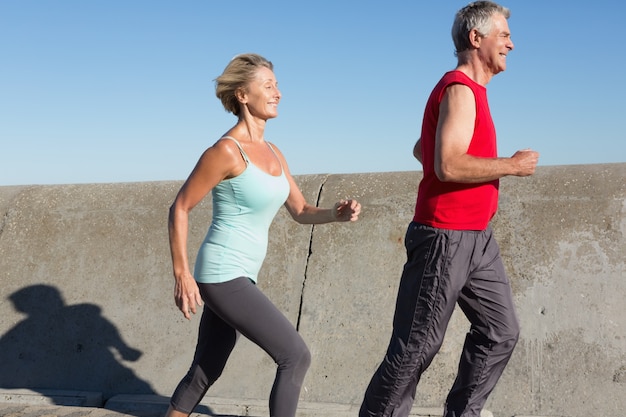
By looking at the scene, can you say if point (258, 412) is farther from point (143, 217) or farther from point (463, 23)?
point (463, 23)

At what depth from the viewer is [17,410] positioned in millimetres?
4984

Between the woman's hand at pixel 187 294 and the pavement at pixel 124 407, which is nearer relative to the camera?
the woman's hand at pixel 187 294

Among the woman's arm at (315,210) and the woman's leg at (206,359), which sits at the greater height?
the woman's arm at (315,210)

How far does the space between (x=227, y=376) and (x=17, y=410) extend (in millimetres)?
1215

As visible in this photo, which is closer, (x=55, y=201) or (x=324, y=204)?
(x=324, y=204)

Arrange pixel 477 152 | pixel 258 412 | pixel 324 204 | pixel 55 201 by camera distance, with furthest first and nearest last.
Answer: pixel 55 201
pixel 324 204
pixel 258 412
pixel 477 152

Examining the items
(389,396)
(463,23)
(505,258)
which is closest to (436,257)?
(389,396)

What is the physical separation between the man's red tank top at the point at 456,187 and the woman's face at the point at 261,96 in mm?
706

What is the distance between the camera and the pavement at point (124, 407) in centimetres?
481

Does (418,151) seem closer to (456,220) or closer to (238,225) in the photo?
(456,220)

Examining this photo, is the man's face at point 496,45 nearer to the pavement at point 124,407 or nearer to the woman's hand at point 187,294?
the woman's hand at point 187,294

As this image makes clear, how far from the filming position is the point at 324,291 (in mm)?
5301

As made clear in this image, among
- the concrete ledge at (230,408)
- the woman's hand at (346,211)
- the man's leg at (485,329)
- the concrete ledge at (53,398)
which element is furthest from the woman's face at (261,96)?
the concrete ledge at (53,398)

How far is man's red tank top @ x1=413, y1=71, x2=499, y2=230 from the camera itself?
3432mm
